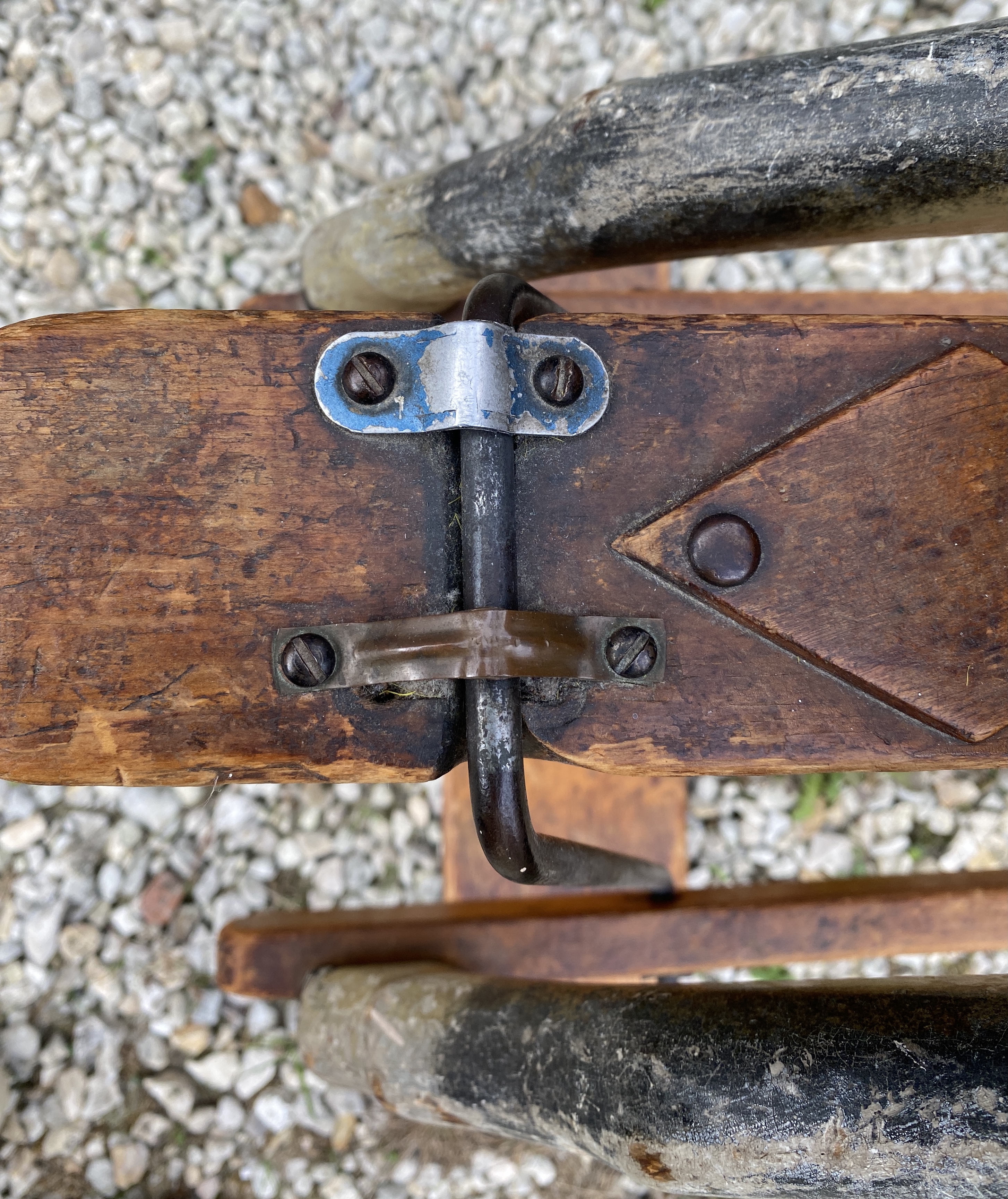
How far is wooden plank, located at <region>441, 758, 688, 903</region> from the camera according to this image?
1.76 meters

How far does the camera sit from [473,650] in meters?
0.77

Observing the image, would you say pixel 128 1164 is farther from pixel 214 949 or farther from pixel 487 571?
pixel 487 571

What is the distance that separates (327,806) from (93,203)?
1374 millimetres

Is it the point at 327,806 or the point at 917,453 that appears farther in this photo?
the point at 327,806

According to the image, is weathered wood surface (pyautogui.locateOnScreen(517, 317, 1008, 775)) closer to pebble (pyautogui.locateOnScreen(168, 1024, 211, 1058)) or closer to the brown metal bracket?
the brown metal bracket

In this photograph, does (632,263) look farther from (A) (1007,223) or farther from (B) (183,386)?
(B) (183,386)

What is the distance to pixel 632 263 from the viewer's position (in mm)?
1098

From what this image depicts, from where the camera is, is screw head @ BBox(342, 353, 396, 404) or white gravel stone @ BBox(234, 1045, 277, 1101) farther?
white gravel stone @ BBox(234, 1045, 277, 1101)

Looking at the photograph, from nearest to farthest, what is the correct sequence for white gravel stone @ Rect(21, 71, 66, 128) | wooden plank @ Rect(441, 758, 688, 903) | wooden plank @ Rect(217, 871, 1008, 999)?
wooden plank @ Rect(217, 871, 1008, 999)
wooden plank @ Rect(441, 758, 688, 903)
white gravel stone @ Rect(21, 71, 66, 128)

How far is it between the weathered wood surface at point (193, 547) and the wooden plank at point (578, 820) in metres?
0.90

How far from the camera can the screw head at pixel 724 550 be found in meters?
0.88

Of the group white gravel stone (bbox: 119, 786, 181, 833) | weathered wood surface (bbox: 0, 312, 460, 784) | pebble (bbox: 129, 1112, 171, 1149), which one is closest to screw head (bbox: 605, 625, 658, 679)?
weathered wood surface (bbox: 0, 312, 460, 784)

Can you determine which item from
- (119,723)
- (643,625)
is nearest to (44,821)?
(119,723)

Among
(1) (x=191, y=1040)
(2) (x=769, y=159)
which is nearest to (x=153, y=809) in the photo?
(1) (x=191, y=1040)
